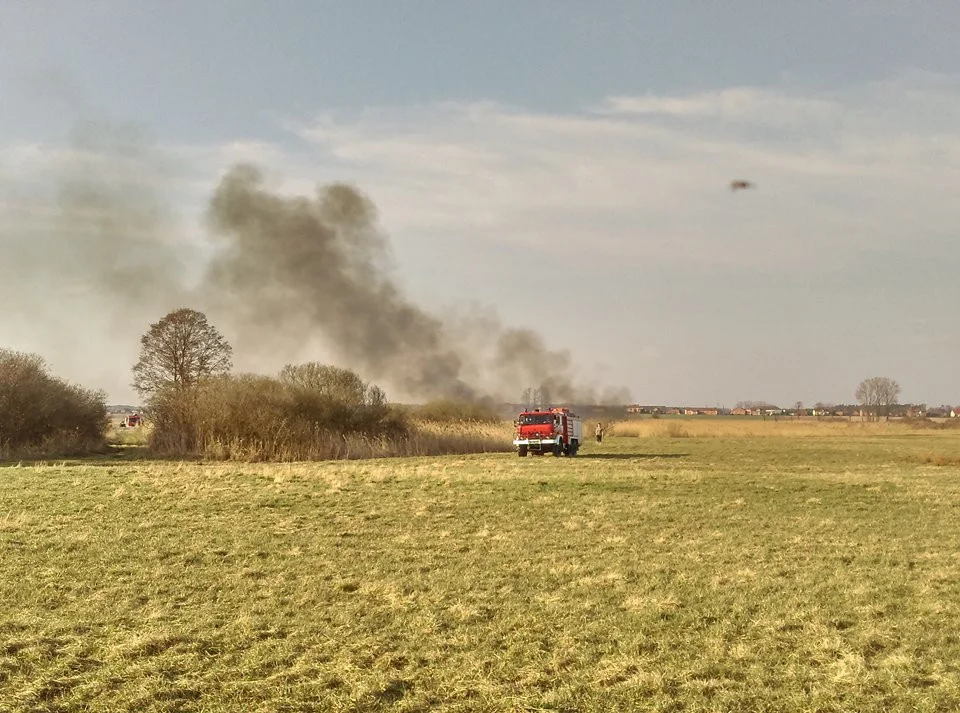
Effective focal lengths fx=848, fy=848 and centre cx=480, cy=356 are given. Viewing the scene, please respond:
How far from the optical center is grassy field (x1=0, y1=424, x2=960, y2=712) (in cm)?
641

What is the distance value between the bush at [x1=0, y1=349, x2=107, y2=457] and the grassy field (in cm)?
2189

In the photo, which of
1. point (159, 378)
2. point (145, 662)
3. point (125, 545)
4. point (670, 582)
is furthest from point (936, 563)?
point (159, 378)

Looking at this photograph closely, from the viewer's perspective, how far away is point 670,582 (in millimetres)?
10406

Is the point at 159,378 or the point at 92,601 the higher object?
the point at 159,378

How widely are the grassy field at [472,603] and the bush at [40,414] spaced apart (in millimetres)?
21888

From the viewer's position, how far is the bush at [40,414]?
38469 millimetres

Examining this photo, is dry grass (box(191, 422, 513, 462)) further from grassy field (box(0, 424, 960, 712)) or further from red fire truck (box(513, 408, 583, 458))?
grassy field (box(0, 424, 960, 712))

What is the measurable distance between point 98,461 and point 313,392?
1146cm

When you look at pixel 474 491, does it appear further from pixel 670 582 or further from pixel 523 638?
pixel 523 638

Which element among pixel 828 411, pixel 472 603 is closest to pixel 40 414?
pixel 472 603

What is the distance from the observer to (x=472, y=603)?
9.33 meters

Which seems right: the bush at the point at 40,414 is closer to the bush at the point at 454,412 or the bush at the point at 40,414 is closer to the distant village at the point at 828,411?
the bush at the point at 454,412

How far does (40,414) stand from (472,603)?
36.5 meters

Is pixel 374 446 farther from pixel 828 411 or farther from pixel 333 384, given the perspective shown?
pixel 828 411
